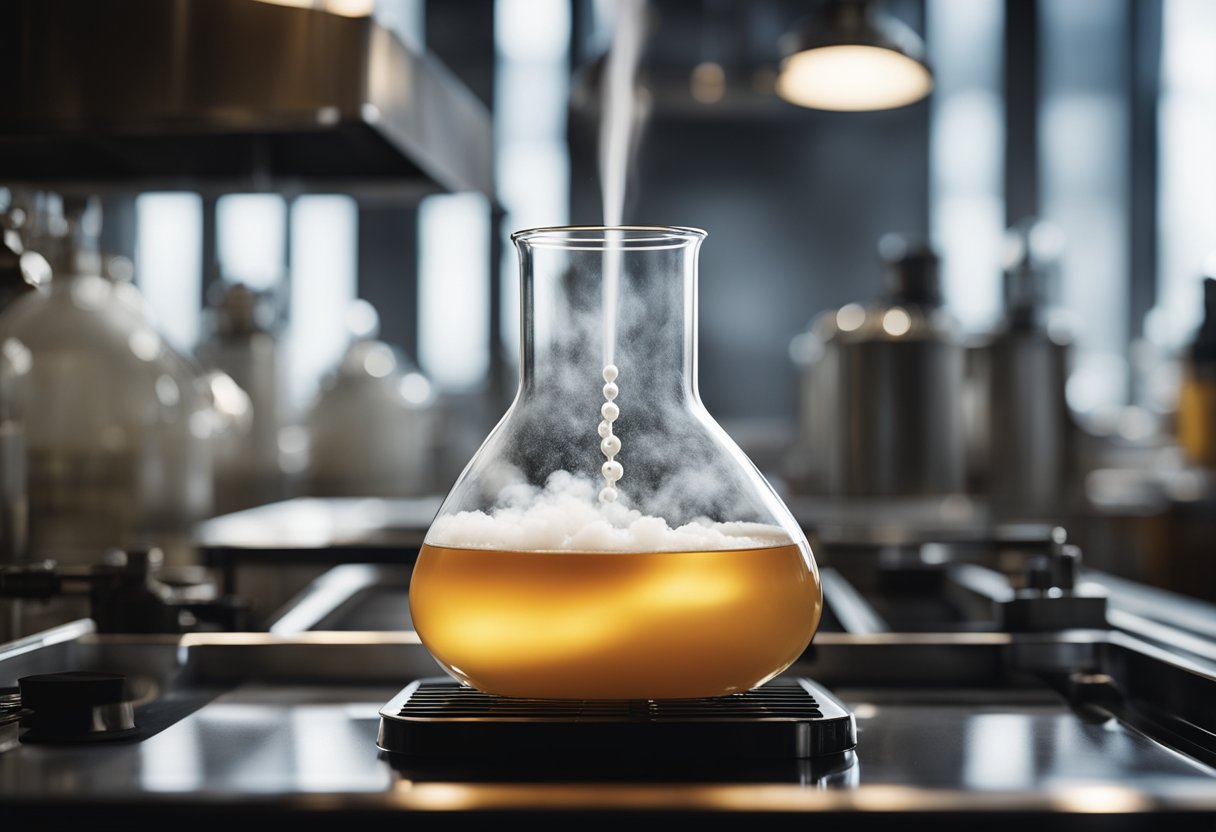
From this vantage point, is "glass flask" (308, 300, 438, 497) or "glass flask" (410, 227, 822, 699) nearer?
"glass flask" (410, 227, 822, 699)

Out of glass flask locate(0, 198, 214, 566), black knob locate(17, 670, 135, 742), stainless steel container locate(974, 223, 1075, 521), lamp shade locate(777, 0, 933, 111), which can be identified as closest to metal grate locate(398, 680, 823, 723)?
black knob locate(17, 670, 135, 742)

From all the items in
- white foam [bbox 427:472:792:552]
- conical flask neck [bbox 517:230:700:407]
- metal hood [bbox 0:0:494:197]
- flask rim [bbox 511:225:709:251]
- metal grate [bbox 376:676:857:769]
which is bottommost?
metal grate [bbox 376:676:857:769]

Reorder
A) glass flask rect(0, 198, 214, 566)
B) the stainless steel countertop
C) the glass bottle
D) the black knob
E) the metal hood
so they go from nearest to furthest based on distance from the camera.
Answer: the stainless steel countertop, the black knob, the metal hood, glass flask rect(0, 198, 214, 566), the glass bottle

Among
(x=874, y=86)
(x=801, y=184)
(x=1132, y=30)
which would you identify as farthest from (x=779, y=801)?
(x=1132, y=30)

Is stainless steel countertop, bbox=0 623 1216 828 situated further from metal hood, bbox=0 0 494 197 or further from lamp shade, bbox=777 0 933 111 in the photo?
lamp shade, bbox=777 0 933 111

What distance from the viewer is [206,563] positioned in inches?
42.3

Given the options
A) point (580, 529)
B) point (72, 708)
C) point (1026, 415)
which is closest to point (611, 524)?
point (580, 529)

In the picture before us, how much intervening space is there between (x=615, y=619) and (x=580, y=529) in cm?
5

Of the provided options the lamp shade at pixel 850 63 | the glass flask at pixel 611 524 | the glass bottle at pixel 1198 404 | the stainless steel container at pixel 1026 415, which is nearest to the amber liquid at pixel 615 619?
the glass flask at pixel 611 524

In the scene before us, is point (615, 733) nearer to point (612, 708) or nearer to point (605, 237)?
point (612, 708)

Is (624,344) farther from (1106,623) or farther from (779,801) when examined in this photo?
(1106,623)

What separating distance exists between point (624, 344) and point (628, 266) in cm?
4

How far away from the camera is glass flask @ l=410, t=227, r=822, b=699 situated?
1.90ft

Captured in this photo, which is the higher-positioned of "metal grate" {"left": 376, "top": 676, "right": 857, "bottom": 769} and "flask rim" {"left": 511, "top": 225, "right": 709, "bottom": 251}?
"flask rim" {"left": 511, "top": 225, "right": 709, "bottom": 251}
